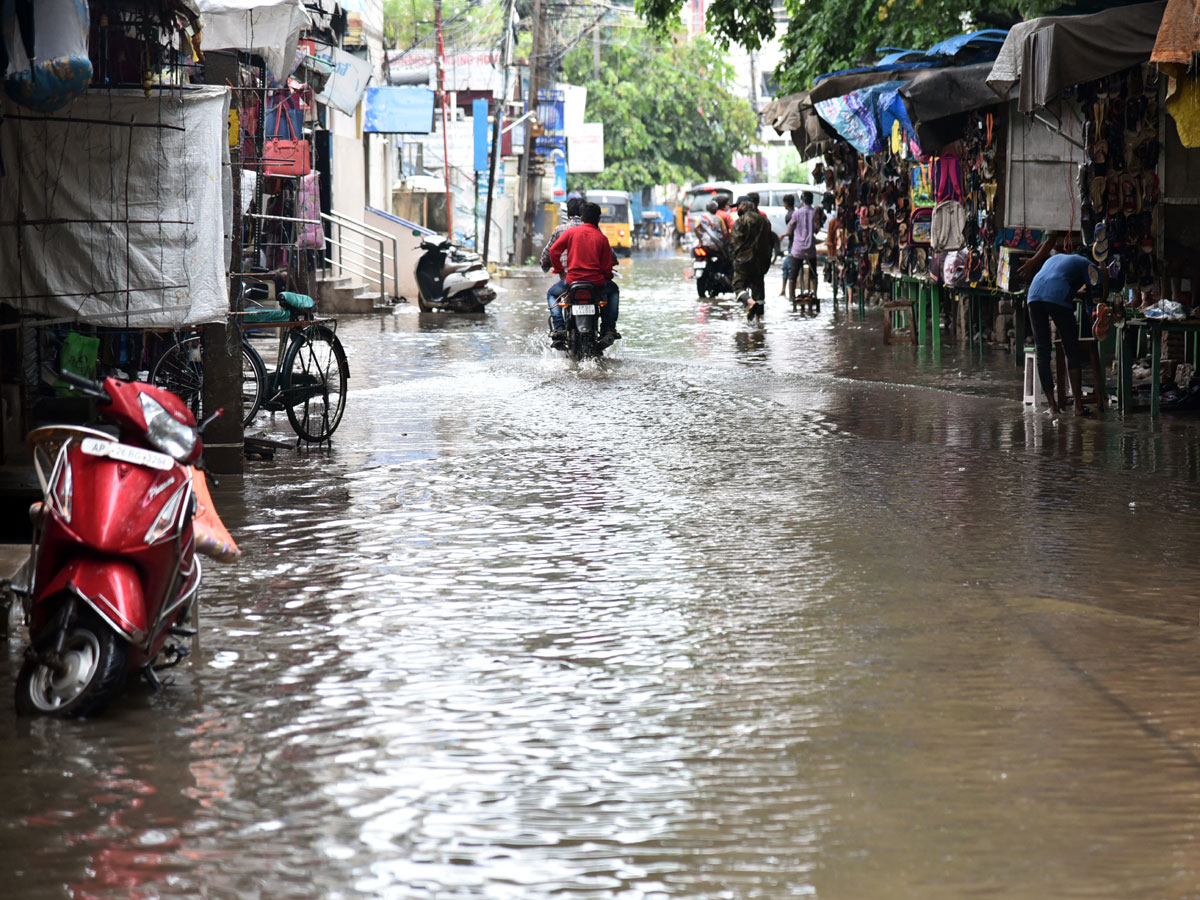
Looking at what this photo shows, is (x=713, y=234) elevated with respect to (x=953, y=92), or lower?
lower

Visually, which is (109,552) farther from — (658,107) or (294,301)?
(658,107)

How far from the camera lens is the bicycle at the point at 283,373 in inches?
422

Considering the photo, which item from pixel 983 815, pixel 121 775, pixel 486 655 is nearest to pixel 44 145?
pixel 486 655

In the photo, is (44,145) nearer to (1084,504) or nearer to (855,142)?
(1084,504)

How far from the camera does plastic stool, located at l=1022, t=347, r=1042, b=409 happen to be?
43.2 feet

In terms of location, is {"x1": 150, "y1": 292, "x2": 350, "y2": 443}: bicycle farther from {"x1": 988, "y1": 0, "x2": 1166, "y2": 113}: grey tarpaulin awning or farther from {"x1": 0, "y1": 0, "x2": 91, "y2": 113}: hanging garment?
{"x1": 988, "y1": 0, "x2": 1166, "y2": 113}: grey tarpaulin awning

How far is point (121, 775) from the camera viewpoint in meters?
4.65

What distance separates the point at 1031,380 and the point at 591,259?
561cm

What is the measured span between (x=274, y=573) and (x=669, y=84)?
59.5 meters

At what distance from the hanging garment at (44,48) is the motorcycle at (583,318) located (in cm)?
946

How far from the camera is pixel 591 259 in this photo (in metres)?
17.4

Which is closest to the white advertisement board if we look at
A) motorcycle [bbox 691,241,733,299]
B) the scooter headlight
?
motorcycle [bbox 691,241,733,299]

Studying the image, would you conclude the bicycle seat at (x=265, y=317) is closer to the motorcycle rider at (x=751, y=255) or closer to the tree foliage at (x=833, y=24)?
the tree foliage at (x=833, y=24)

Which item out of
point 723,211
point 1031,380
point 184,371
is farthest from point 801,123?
point 184,371
